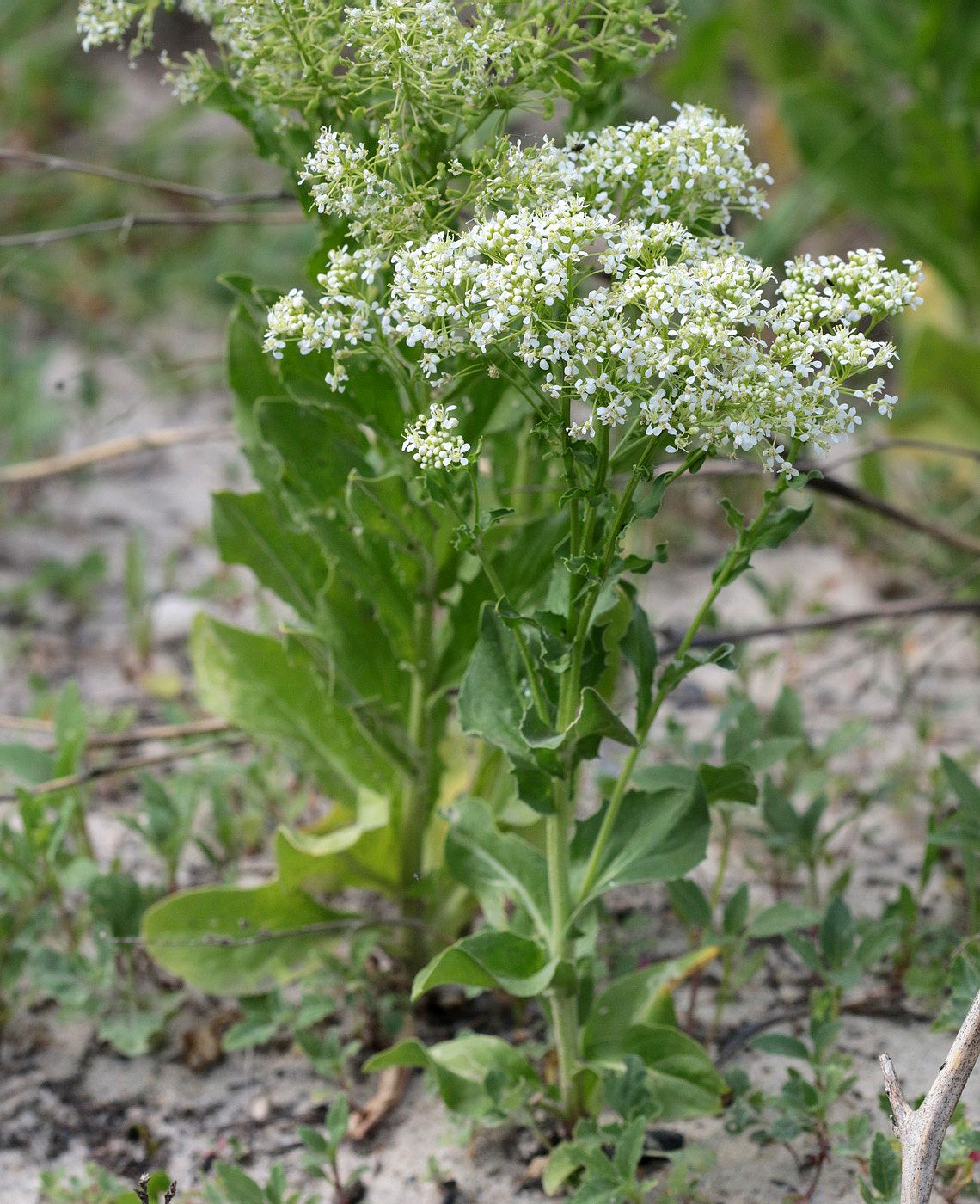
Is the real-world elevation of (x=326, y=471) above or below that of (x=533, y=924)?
above

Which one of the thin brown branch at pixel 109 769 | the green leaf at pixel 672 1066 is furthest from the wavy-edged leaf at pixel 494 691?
the thin brown branch at pixel 109 769

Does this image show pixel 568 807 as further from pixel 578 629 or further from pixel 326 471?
pixel 326 471

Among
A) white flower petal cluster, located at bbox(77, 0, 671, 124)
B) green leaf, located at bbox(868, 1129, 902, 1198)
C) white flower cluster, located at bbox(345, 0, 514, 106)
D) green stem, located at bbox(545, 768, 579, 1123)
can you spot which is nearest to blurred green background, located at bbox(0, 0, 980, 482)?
white flower petal cluster, located at bbox(77, 0, 671, 124)

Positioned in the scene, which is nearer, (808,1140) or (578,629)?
(578,629)

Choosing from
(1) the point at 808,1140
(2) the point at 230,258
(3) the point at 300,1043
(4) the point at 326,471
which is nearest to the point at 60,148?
A: (2) the point at 230,258

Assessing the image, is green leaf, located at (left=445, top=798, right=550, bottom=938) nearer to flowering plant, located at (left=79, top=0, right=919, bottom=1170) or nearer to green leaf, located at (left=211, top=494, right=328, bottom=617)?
flowering plant, located at (left=79, top=0, right=919, bottom=1170)

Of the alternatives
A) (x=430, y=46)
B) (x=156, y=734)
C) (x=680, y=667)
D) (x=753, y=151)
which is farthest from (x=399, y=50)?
(x=753, y=151)

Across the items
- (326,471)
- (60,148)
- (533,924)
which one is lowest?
(533,924)
